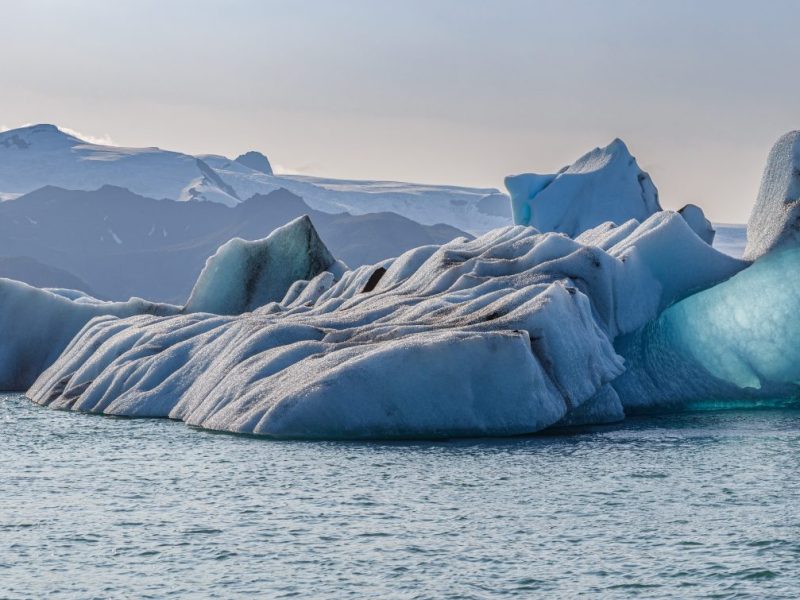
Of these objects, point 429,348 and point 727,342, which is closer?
point 429,348

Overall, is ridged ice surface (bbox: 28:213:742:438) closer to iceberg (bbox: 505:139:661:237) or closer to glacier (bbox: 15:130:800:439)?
glacier (bbox: 15:130:800:439)

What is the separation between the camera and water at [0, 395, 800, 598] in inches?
498

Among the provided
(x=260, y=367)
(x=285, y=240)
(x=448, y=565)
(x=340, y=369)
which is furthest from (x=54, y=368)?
(x=448, y=565)

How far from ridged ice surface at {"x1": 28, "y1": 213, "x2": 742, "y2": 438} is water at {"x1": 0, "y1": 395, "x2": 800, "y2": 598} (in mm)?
833

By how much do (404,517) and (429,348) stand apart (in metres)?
7.16

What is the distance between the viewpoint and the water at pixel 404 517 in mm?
12641

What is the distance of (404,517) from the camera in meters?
15.7

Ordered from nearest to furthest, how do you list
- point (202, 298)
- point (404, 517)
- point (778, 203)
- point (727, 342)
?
point (404, 517)
point (727, 342)
point (778, 203)
point (202, 298)

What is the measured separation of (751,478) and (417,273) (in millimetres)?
13930

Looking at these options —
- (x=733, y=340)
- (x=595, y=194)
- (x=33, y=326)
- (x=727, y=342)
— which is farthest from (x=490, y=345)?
(x=595, y=194)

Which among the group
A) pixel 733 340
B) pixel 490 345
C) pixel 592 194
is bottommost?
pixel 490 345

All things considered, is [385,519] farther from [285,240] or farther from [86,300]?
[86,300]

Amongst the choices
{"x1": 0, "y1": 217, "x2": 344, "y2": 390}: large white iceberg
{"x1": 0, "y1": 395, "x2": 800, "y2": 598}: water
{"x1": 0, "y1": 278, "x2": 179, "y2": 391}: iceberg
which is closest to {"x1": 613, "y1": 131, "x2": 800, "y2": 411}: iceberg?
{"x1": 0, "y1": 395, "x2": 800, "y2": 598}: water

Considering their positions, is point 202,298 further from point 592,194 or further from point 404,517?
point 404,517
